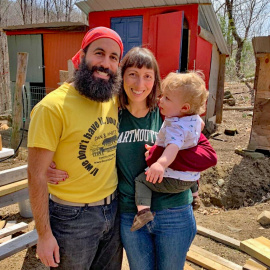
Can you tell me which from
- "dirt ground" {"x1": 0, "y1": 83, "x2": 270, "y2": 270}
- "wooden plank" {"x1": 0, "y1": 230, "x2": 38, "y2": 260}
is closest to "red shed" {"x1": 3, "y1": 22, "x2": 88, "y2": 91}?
"dirt ground" {"x1": 0, "y1": 83, "x2": 270, "y2": 270}

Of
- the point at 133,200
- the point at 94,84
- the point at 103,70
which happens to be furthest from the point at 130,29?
the point at 133,200

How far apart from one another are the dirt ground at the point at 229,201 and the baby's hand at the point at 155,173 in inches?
79.5

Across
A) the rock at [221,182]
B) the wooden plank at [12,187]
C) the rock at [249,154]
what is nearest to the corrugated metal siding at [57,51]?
the rock at [249,154]

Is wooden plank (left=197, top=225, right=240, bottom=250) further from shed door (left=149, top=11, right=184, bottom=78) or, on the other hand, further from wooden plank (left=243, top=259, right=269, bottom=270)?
shed door (left=149, top=11, right=184, bottom=78)

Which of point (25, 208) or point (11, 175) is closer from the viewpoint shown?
point (11, 175)

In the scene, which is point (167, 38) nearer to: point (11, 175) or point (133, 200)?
point (11, 175)

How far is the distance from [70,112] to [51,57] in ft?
28.8

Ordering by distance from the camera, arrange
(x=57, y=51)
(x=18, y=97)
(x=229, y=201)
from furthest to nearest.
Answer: (x=57, y=51) < (x=18, y=97) < (x=229, y=201)

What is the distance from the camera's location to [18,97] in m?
6.83

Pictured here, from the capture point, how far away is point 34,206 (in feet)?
5.10

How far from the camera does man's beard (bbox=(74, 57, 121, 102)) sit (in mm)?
1656

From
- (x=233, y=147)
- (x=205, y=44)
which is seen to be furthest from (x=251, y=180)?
(x=205, y=44)

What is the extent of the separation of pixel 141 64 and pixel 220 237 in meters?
3.09

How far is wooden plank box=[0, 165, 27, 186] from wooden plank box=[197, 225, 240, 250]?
2598 millimetres
